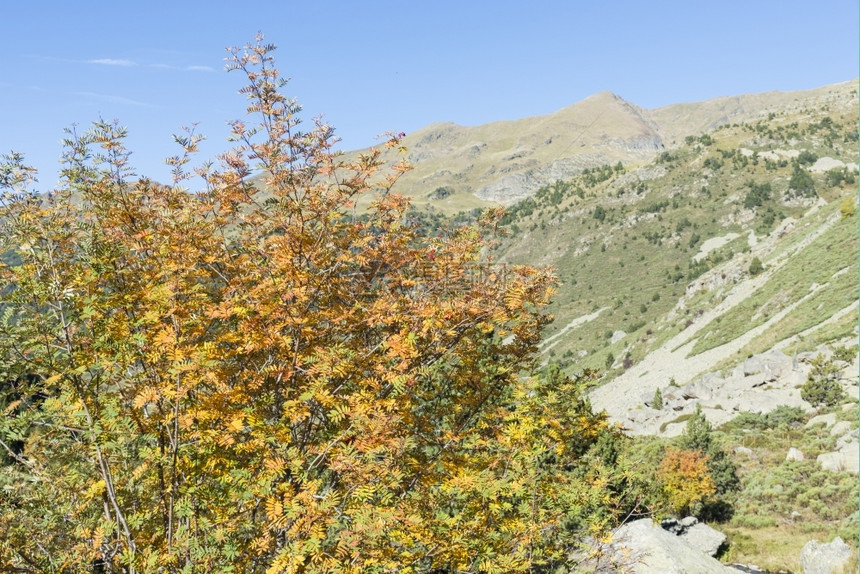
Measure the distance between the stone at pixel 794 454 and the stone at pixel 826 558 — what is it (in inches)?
592

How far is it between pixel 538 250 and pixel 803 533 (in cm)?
13957

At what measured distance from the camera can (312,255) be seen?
6.64 m

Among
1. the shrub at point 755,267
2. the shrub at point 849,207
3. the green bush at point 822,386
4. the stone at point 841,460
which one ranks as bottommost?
the stone at point 841,460

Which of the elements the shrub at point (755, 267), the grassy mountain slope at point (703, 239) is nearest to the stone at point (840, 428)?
the grassy mountain slope at point (703, 239)

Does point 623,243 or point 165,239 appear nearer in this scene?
point 165,239

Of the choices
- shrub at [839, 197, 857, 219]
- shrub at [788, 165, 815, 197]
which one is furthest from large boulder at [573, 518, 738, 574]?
shrub at [788, 165, 815, 197]

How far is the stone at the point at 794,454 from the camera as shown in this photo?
30062 mm

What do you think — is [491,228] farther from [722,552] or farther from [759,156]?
[759,156]

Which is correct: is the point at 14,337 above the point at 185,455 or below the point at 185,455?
above

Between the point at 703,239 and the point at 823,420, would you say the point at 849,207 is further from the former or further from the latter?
the point at 703,239

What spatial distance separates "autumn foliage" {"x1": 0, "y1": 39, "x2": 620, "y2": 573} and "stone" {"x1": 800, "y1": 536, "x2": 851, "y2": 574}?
1430 centimetres

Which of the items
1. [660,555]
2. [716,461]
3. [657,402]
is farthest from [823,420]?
[660,555]

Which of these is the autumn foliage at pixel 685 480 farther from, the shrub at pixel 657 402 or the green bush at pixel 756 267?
the green bush at pixel 756 267

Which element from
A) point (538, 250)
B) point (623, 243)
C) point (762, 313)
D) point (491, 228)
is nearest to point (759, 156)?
point (623, 243)
